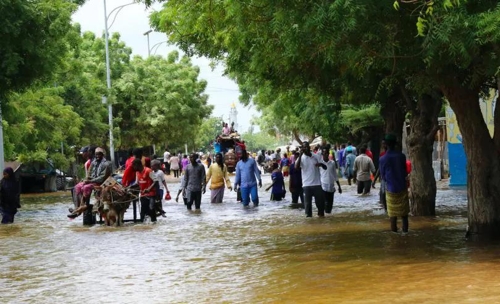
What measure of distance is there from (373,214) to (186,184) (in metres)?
5.66

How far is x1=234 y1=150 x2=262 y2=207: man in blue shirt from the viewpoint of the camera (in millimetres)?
22906

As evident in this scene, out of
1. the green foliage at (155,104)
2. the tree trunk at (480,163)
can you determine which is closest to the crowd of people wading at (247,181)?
the tree trunk at (480,163)

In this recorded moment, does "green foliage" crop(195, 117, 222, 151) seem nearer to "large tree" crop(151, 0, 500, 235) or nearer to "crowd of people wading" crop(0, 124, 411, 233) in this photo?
A: "crowd of people wading" crop(0, 124, 411, 233)

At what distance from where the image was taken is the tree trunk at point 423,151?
57.9ft

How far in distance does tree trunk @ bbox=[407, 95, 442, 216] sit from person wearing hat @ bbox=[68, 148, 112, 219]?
628 cm

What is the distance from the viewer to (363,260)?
11.7 m

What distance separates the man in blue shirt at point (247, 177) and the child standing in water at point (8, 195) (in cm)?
564

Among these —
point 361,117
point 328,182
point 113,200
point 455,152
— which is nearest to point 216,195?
point 328,182

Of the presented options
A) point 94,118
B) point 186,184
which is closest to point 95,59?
point 94,118

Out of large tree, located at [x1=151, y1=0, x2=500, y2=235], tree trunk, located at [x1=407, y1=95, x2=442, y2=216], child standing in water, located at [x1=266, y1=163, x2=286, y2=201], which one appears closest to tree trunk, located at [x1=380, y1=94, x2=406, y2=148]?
tree trunk, located at [x1=407, y1=95, x2=442, y2=216]

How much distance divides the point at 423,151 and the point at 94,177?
6847 millimetres

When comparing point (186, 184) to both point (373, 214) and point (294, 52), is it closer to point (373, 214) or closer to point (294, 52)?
point (373, 214)

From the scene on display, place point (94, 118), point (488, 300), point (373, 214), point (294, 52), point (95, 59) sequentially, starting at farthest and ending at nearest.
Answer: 1. point (95, 59)
2. point (94, 118)
3. point (373, 214)
4. point (294, 52)
5. point (488, 300)

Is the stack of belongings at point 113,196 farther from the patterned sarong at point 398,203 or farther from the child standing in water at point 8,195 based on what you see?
the patterned sarong at point 398,203
